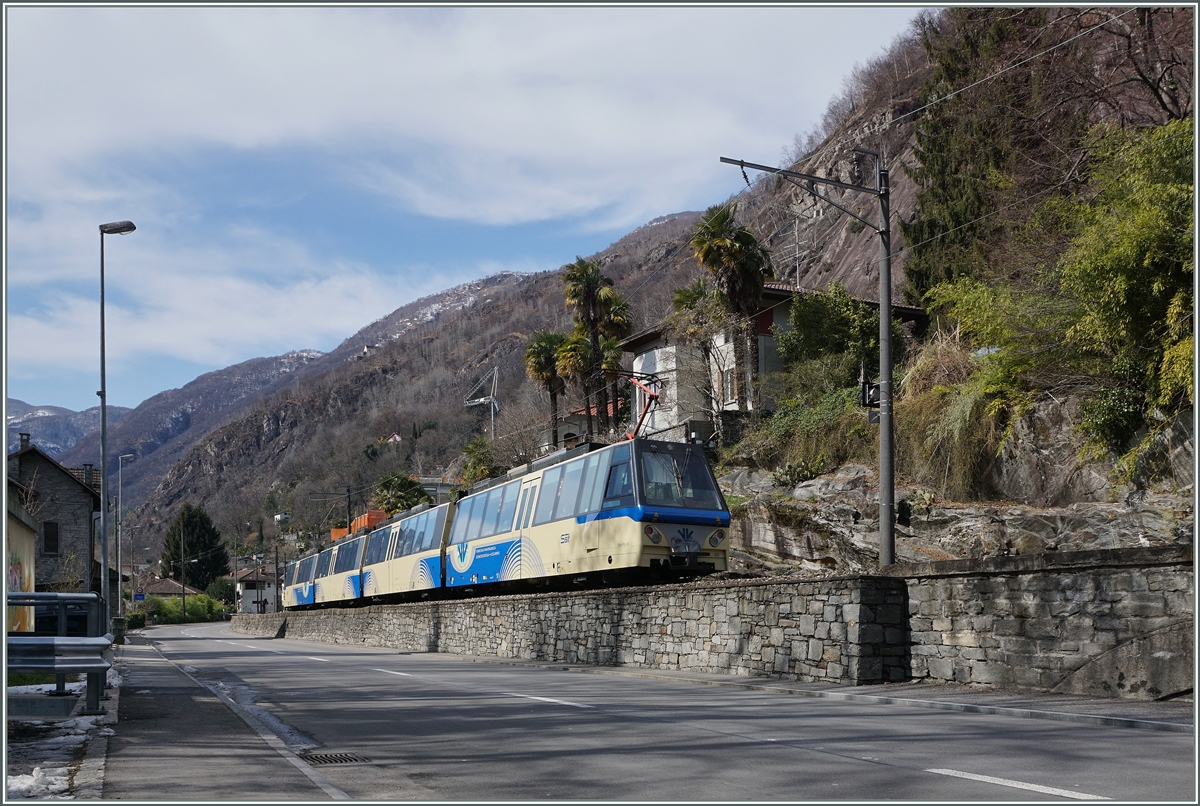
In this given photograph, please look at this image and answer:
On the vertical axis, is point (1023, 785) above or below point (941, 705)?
above

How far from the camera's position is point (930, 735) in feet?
29.4

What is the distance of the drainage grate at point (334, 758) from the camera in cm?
819

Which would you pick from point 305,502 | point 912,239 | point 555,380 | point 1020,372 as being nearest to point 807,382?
point 912,239

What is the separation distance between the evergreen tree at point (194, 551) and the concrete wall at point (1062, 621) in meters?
125

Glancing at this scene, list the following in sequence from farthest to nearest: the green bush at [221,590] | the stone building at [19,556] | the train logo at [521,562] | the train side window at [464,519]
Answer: the green bush at [221,590]
the train side window at [464,519]
the train logo at [521,562]
the stone building at [19,556]

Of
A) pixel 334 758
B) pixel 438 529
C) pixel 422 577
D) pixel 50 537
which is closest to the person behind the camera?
pixel 334 758

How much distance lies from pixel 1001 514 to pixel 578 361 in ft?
78.4

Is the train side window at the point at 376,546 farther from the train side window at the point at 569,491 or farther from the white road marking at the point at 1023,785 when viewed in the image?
the white road marking at the point at 1023,785

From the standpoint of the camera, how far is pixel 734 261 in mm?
38719

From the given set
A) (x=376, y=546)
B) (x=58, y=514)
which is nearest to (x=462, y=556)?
(x=376, y=546)

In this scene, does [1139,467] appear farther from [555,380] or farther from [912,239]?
[555,380]

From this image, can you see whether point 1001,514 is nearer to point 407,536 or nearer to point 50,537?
point 407,536

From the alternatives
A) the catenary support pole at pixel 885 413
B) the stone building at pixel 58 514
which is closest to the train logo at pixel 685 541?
the catenary support pole at pixel 885 413

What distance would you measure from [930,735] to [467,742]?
12.7 feet
